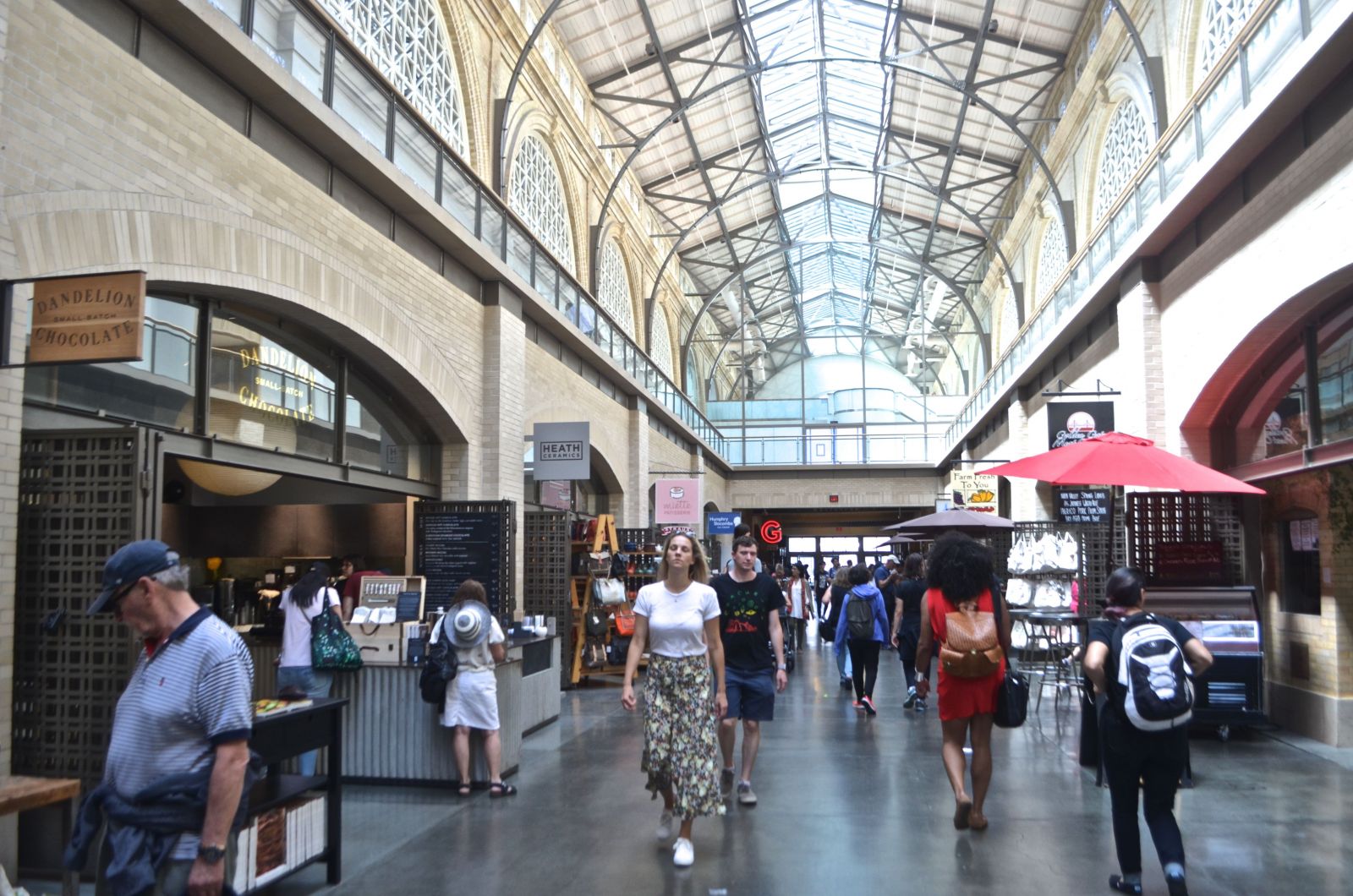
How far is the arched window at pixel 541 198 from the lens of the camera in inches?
665

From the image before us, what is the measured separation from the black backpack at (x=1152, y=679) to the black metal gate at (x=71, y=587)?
16.1ft

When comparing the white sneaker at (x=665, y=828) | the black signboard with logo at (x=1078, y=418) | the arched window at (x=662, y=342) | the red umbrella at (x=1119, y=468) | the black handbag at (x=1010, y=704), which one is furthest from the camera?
the arched window at (x=662, y=342)

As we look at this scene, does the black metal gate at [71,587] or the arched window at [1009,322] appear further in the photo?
the arched window at [1009,322]

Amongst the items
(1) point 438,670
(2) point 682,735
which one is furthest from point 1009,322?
(2) point 682,735

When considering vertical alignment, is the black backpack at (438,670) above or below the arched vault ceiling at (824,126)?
below

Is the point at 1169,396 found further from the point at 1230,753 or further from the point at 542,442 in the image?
the point at 542,442

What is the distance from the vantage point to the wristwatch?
9.50ft

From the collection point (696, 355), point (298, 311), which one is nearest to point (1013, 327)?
point (696, 355)

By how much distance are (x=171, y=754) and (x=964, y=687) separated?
178 inches

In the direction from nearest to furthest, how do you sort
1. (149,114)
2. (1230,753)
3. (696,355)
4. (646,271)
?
(149,114)
(1230,753)
(646,271)
(696,355)

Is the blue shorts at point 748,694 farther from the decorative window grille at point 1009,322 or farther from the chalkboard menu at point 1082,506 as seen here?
the decorative window grille at point 1009,322

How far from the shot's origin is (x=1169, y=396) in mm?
12320

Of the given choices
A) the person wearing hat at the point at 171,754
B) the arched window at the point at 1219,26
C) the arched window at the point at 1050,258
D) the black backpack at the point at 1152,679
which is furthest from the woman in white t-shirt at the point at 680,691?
the arched window at the point at 1050,258

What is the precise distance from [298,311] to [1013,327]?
71.8 ft
